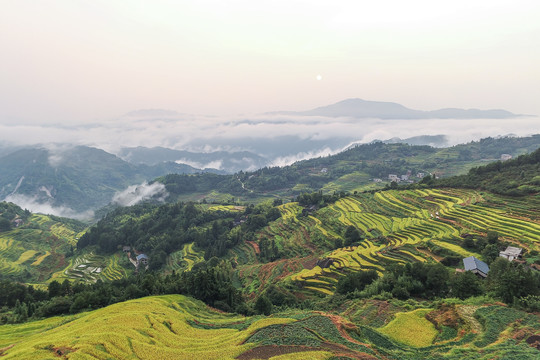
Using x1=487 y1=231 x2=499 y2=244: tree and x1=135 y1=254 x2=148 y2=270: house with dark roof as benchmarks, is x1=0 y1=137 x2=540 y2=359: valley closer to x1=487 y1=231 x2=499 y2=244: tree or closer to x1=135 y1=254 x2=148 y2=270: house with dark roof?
x1=487 y1=231 x2=499 y2=244: tree

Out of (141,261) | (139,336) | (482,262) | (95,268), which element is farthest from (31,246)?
(482,262)

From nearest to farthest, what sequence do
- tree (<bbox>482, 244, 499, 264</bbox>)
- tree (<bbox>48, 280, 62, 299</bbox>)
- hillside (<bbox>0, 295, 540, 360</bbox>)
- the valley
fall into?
hillside (<bbox>0, 295, 540, 360</bbox>) < the valley < tree (<bbox>482, 244, 499, 264</bbox>) < tree (<bbox>48, 280, 62, 299</bbox>)

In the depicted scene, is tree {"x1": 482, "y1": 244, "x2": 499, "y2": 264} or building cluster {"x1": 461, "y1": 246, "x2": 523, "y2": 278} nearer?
building cluster {"x1": 461, "y1": 246, "x2": 523, "y2": 278}

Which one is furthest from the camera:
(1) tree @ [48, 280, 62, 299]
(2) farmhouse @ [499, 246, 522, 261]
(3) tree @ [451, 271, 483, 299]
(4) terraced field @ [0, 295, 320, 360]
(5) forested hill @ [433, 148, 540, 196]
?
(5) forested hill @ [433, 148, 540, 196]

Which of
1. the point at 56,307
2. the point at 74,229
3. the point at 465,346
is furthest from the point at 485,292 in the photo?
the point at 74,229

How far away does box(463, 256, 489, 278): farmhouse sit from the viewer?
106ft

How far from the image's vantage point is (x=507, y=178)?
197ft

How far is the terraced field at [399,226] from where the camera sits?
130 feet

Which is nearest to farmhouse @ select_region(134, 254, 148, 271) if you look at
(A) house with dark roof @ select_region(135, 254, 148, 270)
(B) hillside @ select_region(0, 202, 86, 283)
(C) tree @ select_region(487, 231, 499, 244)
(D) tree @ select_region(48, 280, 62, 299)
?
(A) house with dark roof @ select_region(135, 254, 148, 270)

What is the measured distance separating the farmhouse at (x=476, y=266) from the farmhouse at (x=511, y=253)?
2.76 meters

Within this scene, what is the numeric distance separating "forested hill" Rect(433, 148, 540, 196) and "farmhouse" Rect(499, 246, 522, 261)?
23708mm

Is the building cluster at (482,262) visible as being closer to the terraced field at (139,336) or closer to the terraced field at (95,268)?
the terraced field at (139,336)

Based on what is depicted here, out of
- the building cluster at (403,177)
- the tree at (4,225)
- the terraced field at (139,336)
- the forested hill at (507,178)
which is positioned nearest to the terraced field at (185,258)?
the terraced field at (139,336)

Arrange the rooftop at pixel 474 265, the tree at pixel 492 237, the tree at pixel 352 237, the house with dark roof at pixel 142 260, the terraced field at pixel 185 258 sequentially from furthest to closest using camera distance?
the house with dark roof at pixel 142 260, the terraced field at pixel 185 258, the tree at pixel 352 237, the tree at pixel 492 237, the rooftop at pixel 474 265
